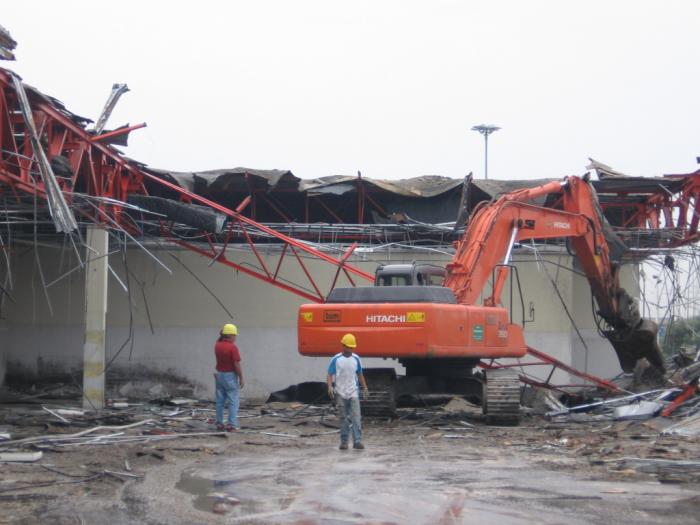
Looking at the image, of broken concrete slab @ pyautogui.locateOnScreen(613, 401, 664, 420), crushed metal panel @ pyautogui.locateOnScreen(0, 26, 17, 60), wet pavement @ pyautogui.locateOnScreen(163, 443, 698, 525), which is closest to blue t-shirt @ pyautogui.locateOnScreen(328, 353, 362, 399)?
wet pavement @ pyautogui.locateOnScreen(163, 443, 698, 525)

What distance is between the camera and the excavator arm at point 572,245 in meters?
17.9

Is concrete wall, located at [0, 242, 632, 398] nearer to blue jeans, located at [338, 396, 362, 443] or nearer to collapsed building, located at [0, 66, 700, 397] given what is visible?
collapsed building, located at [0, 66, 700, 397]

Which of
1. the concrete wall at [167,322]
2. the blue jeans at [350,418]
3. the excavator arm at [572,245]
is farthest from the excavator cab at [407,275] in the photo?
the concrete wall at [167,322]

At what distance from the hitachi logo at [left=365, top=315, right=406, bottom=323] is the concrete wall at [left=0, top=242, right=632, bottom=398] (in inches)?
326

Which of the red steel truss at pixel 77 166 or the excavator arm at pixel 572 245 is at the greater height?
the red steel truss at pixel 77 166

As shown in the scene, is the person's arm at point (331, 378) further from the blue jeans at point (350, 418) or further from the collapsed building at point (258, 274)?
the collapsed building at point (258, 274)

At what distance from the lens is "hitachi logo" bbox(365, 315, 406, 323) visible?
54.6 ft

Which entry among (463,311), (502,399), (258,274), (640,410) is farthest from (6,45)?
(640,410)

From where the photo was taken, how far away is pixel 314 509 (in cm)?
941

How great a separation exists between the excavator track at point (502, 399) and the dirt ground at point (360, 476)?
521 millimetres

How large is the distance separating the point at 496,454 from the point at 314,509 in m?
5.14

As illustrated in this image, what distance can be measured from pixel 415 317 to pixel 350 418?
2.46 metres

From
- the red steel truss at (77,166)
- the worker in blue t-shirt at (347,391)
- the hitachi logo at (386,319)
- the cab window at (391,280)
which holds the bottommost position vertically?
the worker in blue t-shirt at (347,391)

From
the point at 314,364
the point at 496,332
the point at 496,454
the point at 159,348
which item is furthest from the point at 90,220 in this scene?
the point at 496,454
